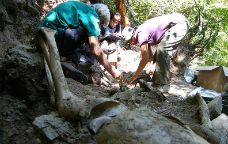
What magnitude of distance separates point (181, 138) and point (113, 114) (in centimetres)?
66

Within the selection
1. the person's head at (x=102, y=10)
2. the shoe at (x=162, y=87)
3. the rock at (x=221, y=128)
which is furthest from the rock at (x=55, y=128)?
the shoe at (x=162, y=87)

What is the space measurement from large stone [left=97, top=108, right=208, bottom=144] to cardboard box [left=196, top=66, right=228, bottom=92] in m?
3.80

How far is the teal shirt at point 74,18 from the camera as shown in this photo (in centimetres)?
355

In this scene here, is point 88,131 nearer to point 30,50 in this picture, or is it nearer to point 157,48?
point 30,50

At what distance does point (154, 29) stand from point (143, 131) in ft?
10.7

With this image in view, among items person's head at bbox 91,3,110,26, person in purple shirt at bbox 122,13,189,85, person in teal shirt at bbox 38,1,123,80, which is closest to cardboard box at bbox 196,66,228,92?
person in purple shirt at bbox 122,13,189,85

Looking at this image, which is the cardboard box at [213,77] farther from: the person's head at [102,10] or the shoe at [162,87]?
the person's head at [102,10]

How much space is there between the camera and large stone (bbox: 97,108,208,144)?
1.75m

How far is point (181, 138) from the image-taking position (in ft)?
5.72

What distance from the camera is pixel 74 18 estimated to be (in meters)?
3.66

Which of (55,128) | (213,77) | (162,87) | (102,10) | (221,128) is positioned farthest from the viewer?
(213,77)

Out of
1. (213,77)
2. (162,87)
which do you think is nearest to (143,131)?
(162,87)

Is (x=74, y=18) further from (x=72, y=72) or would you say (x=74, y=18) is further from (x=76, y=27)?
(x=72, y=72)

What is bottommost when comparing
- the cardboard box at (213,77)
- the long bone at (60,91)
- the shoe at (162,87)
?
the cardboard box at (213,77)
